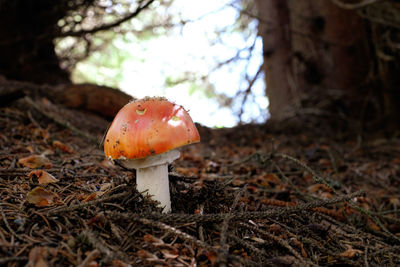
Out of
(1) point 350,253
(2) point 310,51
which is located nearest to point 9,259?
(1) point 350,253

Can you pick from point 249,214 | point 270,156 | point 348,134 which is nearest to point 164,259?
point 249,214

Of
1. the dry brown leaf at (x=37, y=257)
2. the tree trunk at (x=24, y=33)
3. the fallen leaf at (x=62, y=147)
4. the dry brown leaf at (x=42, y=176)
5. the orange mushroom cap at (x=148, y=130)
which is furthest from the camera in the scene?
the tree trunk at (x=24, y=33)

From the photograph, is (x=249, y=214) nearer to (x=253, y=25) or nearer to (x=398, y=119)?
(x=398, y=119)

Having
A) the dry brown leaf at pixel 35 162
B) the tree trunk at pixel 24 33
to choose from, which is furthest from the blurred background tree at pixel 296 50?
the dry brown leaf at pixel 35 162

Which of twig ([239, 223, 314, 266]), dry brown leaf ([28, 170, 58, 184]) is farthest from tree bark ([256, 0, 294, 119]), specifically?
dry brown leaf ([28, 170, 58, 184])

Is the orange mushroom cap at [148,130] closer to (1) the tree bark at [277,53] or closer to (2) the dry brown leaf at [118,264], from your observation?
(2) the dry brown leaf at [118,264]
